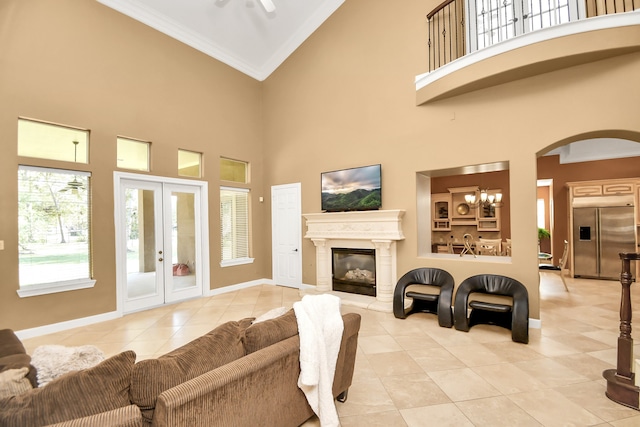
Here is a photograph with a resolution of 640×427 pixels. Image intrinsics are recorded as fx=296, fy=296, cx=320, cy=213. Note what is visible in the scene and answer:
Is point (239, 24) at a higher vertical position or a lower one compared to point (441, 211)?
higher

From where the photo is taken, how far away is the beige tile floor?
2.28m

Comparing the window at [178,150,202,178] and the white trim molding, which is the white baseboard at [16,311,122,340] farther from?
the window at [178,150,202,178]

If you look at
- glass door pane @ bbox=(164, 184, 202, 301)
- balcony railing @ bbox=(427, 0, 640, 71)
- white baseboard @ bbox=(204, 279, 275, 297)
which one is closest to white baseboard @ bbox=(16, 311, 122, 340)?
glass door pane @ bbox=(164, 184, 202, 301)

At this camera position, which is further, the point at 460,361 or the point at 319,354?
the point at 460,361

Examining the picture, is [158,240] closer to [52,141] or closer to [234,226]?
[234,226]

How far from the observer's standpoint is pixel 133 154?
5.21 m

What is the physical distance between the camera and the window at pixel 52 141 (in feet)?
13.5

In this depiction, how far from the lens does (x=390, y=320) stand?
4.45 m

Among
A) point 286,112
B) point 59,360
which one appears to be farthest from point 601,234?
point 59,360

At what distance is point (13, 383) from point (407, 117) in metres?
5.36

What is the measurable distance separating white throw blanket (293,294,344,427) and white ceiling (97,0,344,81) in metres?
5.74

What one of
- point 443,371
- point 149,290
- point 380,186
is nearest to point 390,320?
point 443,371

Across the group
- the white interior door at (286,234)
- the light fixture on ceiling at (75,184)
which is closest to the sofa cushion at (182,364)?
the light fixture on ceiling at (75,184)

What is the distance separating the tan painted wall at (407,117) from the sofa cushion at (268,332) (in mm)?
3451
